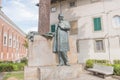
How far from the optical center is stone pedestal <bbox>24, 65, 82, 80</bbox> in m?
7.70

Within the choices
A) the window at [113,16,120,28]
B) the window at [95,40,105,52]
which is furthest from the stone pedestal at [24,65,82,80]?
the window at [113,16,120,28]

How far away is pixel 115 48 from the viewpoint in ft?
60.1

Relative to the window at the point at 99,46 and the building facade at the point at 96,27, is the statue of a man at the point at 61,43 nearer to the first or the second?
the building facade at the point at 96,27

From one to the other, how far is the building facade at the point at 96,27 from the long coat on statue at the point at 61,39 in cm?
972

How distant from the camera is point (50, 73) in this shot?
25.4 ft

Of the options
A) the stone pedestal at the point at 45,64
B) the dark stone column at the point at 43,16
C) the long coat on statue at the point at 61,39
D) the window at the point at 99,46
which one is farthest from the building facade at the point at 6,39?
the long coat on statue at the point at 61,39

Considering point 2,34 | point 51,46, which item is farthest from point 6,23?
point 51,46

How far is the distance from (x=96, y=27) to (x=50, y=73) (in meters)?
13.5

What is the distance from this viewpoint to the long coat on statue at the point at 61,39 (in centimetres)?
810

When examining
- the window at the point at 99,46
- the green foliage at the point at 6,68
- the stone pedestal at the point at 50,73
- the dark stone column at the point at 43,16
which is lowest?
the green foliage at the point at 6,68

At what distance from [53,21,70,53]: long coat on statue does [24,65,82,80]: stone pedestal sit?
890 millimetres

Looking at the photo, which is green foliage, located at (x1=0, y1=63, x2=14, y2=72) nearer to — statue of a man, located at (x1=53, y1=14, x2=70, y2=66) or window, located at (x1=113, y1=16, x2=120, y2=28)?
statue of a man, located at (x1=53, y1=14, x2=70, y2=66)

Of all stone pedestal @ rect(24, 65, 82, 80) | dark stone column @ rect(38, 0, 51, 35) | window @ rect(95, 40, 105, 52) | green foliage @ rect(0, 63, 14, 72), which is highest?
dark stone column @ rect(38, 0, 51, 35)

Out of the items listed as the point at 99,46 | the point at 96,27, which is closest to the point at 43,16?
the point at 96,27
